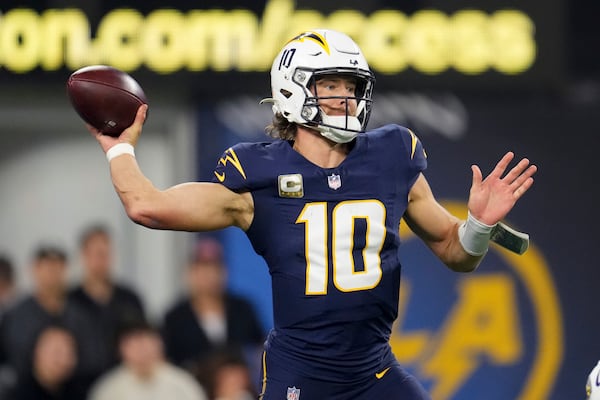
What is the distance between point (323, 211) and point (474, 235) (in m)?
0.49

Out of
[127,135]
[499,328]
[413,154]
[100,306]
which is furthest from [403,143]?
[499,328]

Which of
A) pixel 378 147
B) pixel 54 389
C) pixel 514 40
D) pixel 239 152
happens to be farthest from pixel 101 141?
pixel 514 40

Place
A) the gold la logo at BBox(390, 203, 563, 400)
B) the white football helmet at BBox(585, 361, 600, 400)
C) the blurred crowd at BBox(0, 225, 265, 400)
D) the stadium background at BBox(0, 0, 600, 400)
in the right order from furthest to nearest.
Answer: the gold la logo at BBox(390, 203, 563, 400) → the stadium background at BBox(0, 0, 600, 400) → the blurred crowd at BBox(0, 225, 265, 400) → the white football helmet at BBox(585, 361, 600, 400)

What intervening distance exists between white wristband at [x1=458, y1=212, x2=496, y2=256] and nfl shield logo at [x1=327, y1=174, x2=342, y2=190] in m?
0.42

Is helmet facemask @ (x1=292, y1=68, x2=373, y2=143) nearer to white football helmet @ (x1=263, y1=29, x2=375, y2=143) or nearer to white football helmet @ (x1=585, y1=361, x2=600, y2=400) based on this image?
white football helmet @ (x1=263, y1=29, x2=375, y2=143)

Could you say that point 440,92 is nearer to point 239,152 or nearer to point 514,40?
point 514,40

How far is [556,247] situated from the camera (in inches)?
296

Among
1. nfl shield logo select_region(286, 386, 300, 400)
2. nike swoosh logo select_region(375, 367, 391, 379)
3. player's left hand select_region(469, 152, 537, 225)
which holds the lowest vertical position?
nfl shield logo select_region(286, 386, 300, 400)

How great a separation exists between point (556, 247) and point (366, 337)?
382cm

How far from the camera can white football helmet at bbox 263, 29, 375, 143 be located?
3.99m

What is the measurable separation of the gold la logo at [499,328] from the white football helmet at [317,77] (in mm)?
3409

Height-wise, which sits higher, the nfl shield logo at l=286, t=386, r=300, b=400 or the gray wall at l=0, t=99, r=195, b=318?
the nfl shield logo at l=286, t=386, r=300, b=400

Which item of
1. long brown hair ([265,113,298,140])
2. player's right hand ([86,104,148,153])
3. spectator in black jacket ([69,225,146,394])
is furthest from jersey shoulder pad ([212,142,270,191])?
spectator in black jacket ([69,225,146,394])

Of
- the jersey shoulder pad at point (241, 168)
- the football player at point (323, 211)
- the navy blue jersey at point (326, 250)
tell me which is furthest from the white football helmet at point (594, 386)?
the jersey shoulder pad at point (241, 168)
